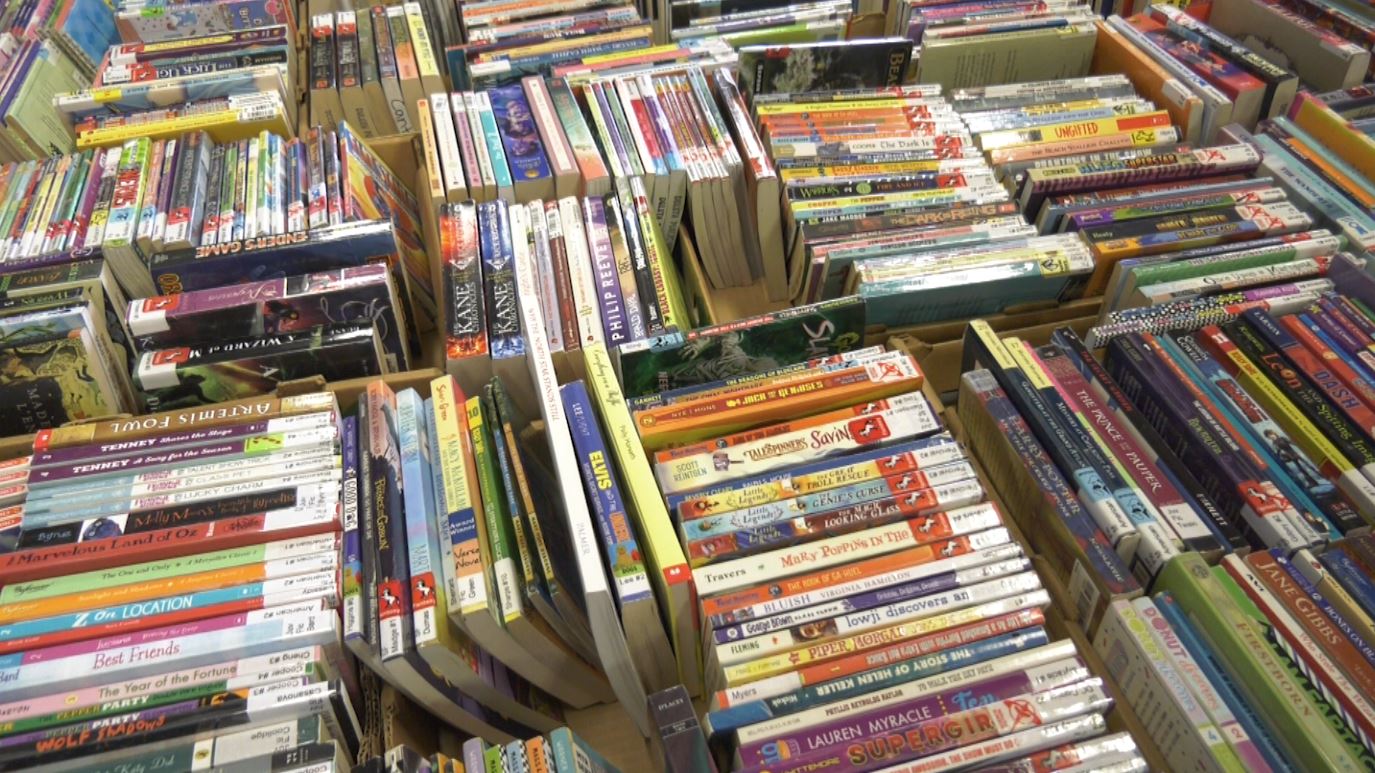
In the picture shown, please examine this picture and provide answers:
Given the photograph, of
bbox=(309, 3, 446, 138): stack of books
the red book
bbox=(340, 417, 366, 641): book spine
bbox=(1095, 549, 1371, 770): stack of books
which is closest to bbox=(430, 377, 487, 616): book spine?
bbox=(340, 417, 366, 641): book spine

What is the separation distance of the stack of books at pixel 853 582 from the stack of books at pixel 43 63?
1526mm

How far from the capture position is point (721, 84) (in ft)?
6.17

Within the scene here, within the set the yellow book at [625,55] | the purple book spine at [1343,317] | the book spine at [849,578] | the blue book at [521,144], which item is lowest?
the book spine at [849,578]

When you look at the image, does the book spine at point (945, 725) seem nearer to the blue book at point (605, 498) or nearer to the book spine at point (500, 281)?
the blue book at point (605, 498)

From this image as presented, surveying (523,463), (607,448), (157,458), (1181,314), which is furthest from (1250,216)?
(157,458)

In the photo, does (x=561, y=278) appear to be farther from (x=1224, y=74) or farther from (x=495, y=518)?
(x=1224, y=74)

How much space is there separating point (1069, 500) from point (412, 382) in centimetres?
102

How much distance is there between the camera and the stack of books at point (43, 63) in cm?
189


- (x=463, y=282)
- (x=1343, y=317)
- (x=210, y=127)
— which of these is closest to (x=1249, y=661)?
(x=1343, y=317)

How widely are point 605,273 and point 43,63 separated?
153 centimetres

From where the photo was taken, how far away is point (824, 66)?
1.98m

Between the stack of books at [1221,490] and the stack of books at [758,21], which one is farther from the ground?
the stack of books at [758,21]

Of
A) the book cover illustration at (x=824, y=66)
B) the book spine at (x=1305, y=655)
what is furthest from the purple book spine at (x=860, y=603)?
the book cover illustration at (x=824, y=66)

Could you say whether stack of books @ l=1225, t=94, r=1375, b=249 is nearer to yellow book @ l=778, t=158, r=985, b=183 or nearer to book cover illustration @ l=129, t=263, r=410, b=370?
yellow book @ l=778, t=158, r=985, b=183
